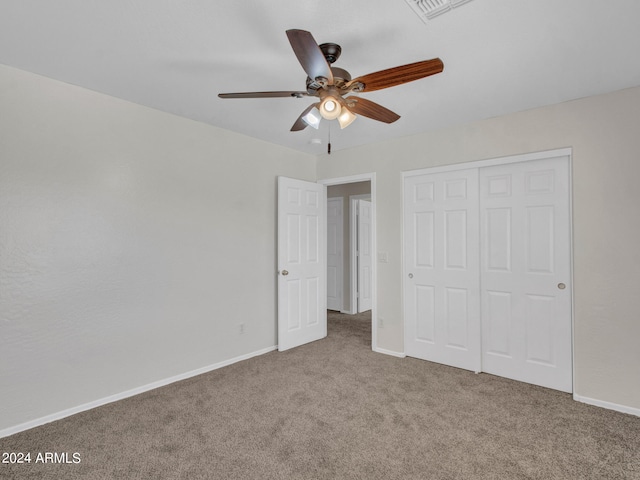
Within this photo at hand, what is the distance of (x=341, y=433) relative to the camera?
7.46 ft

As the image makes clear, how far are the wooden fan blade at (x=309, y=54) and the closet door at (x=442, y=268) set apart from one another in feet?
7.02

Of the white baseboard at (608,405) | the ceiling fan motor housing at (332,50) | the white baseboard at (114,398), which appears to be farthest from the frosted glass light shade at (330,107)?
the white baseboard at (608,405)

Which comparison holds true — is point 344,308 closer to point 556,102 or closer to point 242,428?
point 242,428

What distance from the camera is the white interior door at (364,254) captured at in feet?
19.7

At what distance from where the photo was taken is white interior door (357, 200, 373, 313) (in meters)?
6.00

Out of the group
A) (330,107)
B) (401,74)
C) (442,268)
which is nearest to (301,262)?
(442,268)

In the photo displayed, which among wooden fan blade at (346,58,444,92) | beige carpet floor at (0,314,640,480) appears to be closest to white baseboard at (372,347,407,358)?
beige carpet floor at (0,314,640,480)

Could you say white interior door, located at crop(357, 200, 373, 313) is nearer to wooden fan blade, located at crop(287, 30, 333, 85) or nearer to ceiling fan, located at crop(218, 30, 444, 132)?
ceiling fan, located at crop(218, 30, 444, 132)

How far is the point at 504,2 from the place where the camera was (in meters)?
1.67

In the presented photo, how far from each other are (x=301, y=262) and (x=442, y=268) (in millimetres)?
1643

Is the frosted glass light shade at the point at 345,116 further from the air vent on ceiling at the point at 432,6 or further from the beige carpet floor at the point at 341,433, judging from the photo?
the beige carpet floor at the point at 341,433

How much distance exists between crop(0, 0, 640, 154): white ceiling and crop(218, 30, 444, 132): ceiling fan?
0.28 metres

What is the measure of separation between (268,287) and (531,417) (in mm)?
2730

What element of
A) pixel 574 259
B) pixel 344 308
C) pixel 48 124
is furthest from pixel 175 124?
pixel 344 308
